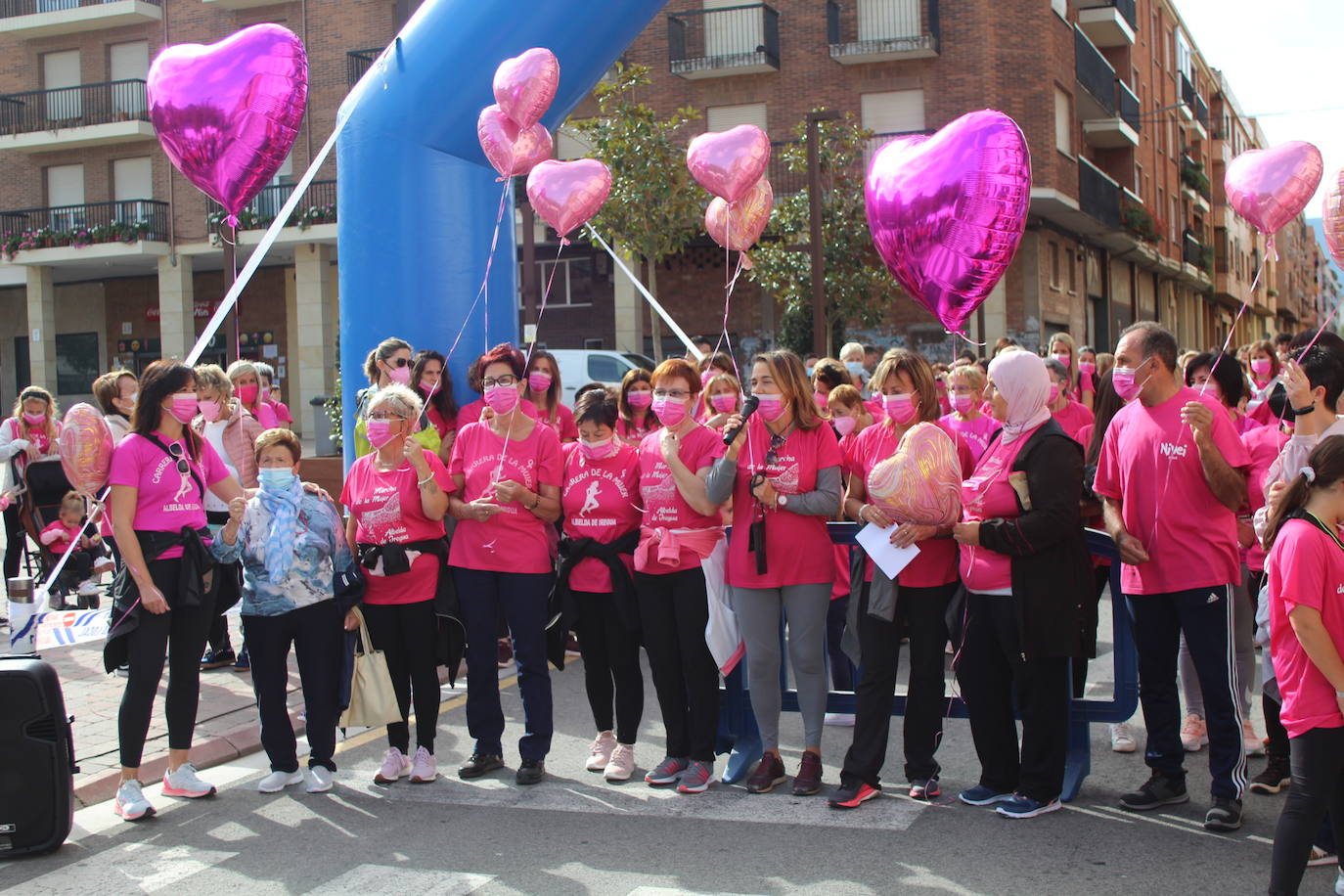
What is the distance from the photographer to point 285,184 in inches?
1245

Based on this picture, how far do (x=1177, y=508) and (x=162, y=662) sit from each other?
4.23m

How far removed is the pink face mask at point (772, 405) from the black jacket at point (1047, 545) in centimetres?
100

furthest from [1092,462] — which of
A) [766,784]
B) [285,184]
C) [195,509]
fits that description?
[285,184]

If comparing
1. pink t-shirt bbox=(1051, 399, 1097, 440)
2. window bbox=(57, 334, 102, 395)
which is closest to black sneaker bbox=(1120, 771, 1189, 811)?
pink t-shirt bbox=(1051, 399, 1097, 440)

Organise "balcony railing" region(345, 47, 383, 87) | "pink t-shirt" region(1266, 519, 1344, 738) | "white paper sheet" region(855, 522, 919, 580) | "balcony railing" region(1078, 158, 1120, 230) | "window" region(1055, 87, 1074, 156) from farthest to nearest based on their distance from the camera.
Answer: "balcony railing" region(345, 47, 383, 87)
"balcony railing" region(1078, 158, 1120, 230)
"window" region(1055, 87, 1074, 156)
"white paper sheet" region(855, 522, 919, 580)
"pink t-shirt" region(1266, 519, 1344, 738)

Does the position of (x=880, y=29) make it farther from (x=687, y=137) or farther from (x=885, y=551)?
→ (x=885, y=551)

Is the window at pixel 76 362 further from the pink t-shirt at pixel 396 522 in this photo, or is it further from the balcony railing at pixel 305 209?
the pink t-shirt at pixel 396 522

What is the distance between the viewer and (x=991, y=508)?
16.3ft

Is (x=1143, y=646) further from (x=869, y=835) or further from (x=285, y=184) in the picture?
(x=285, y=184)

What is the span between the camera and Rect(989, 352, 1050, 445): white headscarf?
4895 mm

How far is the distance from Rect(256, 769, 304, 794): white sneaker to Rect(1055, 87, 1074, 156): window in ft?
79.1

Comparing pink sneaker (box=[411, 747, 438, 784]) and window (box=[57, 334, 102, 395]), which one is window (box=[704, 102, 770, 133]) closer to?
window (box=[57, 334, 102, 395])

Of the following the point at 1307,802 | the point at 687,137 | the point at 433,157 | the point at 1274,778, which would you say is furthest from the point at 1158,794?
the point at 687,137

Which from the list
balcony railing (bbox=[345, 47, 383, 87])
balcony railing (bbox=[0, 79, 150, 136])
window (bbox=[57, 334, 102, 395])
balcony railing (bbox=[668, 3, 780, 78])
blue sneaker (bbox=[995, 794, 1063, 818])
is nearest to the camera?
blue sneaker (bbox=[995, 794, 1063, 818])
